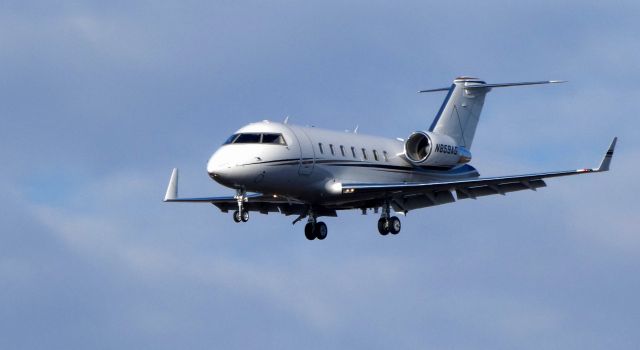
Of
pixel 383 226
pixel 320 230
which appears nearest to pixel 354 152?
pixel 383 226

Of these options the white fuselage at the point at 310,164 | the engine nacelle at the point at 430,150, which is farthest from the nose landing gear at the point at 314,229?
the engine nacelle at the point at 430,150

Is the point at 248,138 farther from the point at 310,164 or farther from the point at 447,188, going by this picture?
the point at 447,188

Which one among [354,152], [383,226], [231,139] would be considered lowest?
[383,226]

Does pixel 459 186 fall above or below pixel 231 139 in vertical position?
below

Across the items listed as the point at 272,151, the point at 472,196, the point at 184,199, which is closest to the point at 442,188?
the point at 472,196

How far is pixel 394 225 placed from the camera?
42094mm

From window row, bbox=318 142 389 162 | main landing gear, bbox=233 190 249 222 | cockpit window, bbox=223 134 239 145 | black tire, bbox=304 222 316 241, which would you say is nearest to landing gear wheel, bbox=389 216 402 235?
window row, bbox=318 142 389 162

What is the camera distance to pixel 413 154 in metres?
43.7

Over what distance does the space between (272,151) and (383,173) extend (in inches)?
198

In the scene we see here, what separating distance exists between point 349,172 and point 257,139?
3492 millimetres

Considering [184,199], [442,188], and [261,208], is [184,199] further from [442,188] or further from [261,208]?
[442,188]

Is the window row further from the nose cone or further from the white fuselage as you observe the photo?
the nose cone

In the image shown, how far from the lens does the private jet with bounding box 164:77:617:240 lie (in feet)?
127

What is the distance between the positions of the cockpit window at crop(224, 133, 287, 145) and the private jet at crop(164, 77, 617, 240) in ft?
0.09
